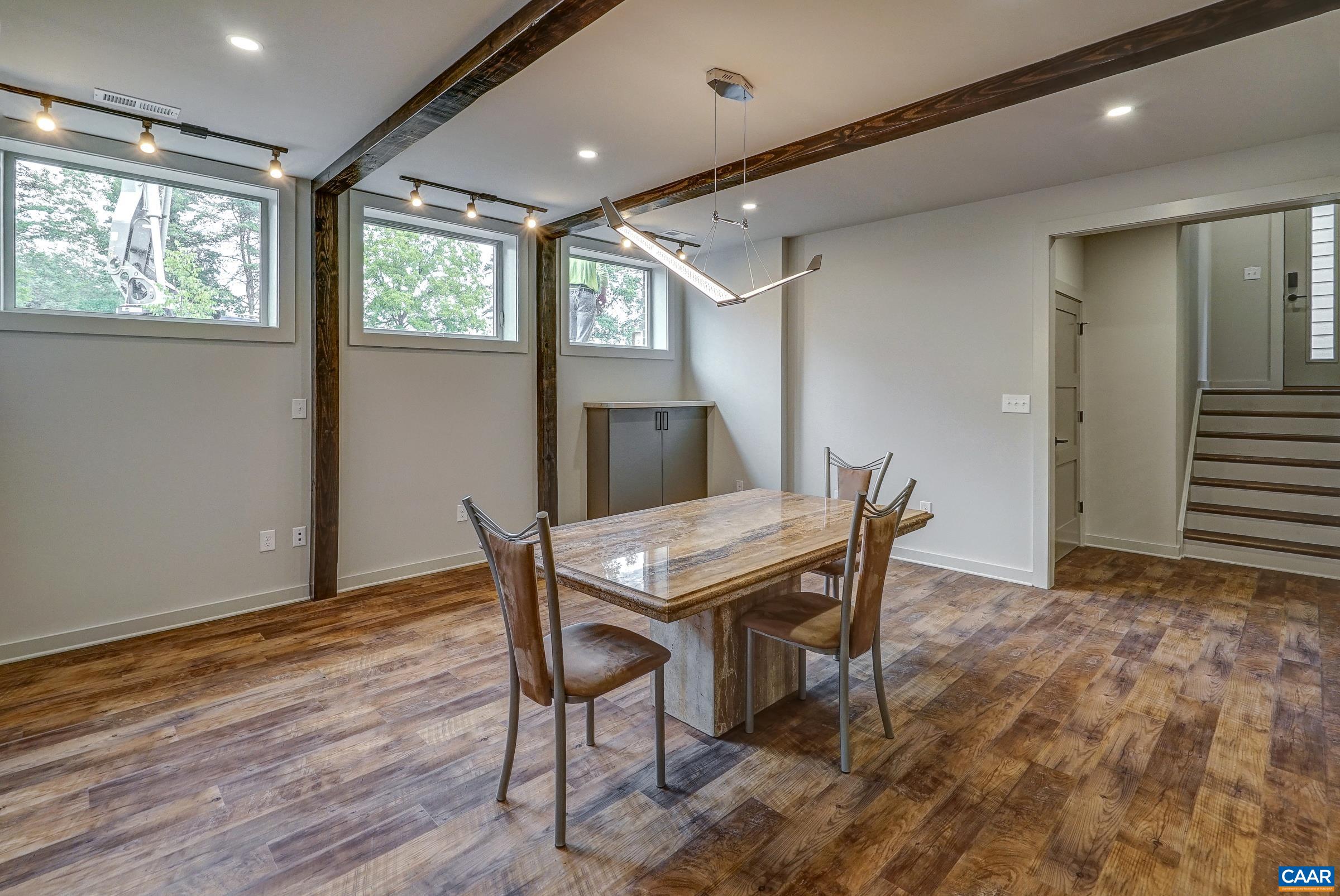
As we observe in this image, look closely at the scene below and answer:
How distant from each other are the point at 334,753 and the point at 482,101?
2.71 meters

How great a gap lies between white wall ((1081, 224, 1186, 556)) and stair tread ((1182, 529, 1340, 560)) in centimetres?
27

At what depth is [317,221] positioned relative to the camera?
148 inches

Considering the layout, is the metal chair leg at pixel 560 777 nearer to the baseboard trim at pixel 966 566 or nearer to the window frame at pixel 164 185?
the window frame at pixel 164 185

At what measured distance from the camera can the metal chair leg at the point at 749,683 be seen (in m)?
2.25

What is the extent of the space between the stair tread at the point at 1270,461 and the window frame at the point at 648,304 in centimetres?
459

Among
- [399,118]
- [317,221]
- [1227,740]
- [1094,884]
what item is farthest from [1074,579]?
[317,221]

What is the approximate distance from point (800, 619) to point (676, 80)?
7.23ft

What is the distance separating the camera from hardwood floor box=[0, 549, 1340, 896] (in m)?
1.64

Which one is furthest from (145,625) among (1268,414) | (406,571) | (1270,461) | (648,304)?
(1268,414)

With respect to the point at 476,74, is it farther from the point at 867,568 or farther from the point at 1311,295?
the point at 1311,295

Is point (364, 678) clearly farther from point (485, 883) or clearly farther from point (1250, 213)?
point (1250, 213)

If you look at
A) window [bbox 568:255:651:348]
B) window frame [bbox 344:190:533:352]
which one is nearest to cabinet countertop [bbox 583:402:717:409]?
window [bbox 568:255:651:348]

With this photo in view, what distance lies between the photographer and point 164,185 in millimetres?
3398

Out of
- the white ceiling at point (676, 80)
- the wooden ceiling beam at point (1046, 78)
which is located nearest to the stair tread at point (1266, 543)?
the white ceiling at point (676, 80)
